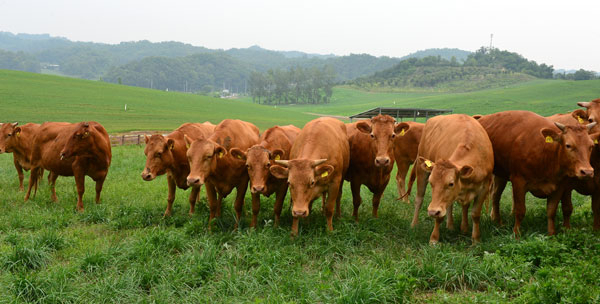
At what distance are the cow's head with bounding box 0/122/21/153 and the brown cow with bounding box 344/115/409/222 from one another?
9.22 meters

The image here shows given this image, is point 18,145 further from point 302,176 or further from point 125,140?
point 125,140

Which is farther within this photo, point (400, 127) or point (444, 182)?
point (400, 127)

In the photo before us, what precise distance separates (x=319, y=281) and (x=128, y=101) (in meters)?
61.9

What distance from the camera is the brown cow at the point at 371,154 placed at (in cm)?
898

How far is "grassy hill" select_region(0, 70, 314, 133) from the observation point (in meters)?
43.0

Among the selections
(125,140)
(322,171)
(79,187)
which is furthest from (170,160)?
(125,140)

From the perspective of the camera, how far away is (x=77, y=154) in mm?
9719

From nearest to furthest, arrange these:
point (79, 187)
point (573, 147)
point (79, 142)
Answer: point (573, 147) < point (79, 187) < point (79, 142)

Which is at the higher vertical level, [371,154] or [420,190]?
[371,154]

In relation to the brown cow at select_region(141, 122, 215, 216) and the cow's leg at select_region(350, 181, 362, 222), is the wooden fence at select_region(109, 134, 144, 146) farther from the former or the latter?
the cow's leg at select_region(350, 181, 362, 222)

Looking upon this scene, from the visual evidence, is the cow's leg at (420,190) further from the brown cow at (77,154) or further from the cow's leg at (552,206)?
the brown cow at (77,154)

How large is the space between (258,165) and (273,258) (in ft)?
6.16

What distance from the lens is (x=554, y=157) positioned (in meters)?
7.33

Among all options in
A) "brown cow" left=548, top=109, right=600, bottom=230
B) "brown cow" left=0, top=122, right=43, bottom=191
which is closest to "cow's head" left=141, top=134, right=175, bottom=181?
"brown cow" left=0, top=122, right=43, bottom=191
